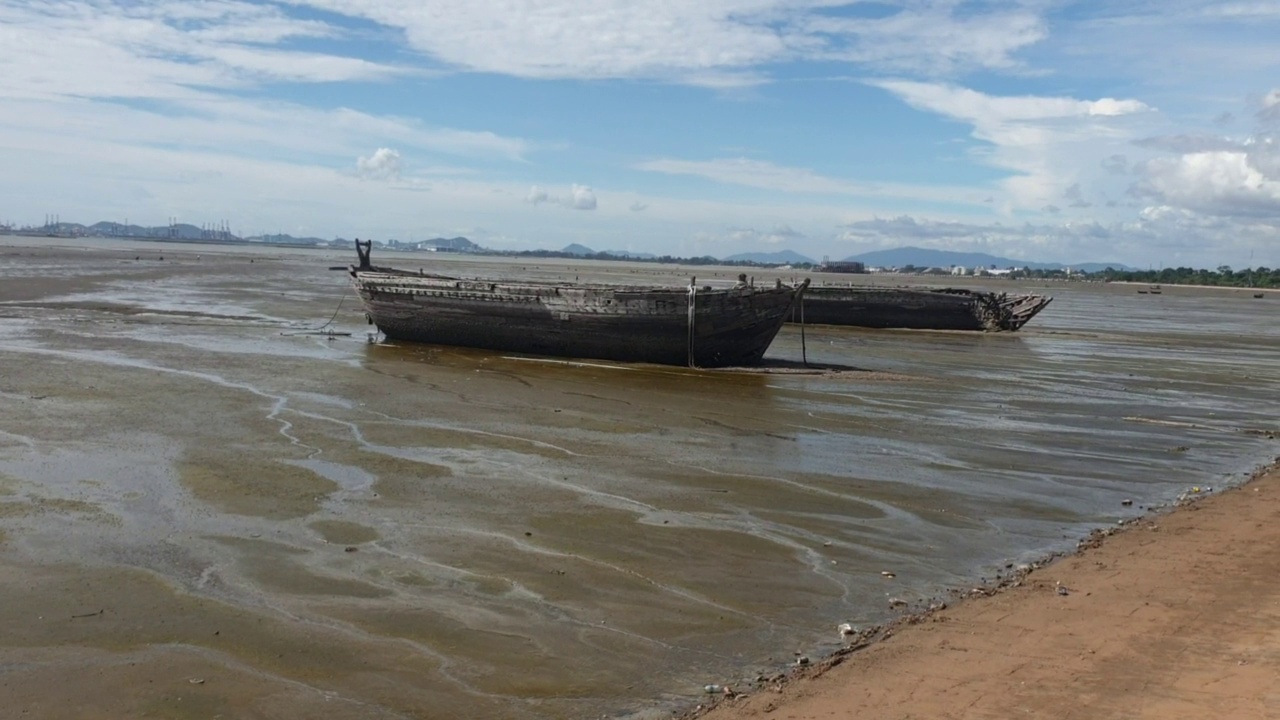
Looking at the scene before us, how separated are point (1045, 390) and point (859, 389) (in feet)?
12.7

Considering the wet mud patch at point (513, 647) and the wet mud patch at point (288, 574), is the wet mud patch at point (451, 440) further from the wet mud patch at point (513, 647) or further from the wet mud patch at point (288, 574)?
the wet mud patch at point (513, 647)

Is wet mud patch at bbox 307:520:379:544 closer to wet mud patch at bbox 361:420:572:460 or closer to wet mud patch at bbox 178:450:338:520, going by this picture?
wet mud patch at bbox 178:450:338:520

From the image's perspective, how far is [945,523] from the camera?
8.89m

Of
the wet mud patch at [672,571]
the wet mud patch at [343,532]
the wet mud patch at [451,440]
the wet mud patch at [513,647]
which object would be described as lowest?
the wet mud patch at [513,647]

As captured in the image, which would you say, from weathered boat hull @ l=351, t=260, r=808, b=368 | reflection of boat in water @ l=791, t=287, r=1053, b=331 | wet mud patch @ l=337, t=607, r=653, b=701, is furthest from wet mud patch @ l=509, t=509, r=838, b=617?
reflection of boat in water @ l=791, t=287, r=1053, b=331

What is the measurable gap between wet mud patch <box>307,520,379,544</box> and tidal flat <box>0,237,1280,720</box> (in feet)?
0.10

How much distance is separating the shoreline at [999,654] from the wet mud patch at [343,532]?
360cm

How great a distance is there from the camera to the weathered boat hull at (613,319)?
19.8 meters

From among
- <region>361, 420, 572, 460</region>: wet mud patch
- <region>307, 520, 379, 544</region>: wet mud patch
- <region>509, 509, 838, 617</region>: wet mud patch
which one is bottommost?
<region>509, 509, 838, 617</region>: wet mud patch

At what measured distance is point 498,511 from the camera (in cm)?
863

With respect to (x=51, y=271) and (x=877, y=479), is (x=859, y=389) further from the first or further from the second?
(x=51, y=271)

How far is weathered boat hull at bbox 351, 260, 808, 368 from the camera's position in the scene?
1984 centimetres

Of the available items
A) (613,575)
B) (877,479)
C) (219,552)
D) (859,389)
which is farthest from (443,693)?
(859,389)

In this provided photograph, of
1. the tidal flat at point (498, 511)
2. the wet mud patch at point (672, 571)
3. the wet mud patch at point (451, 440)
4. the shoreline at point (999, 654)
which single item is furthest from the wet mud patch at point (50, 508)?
the shoreline at point (999, 654)
